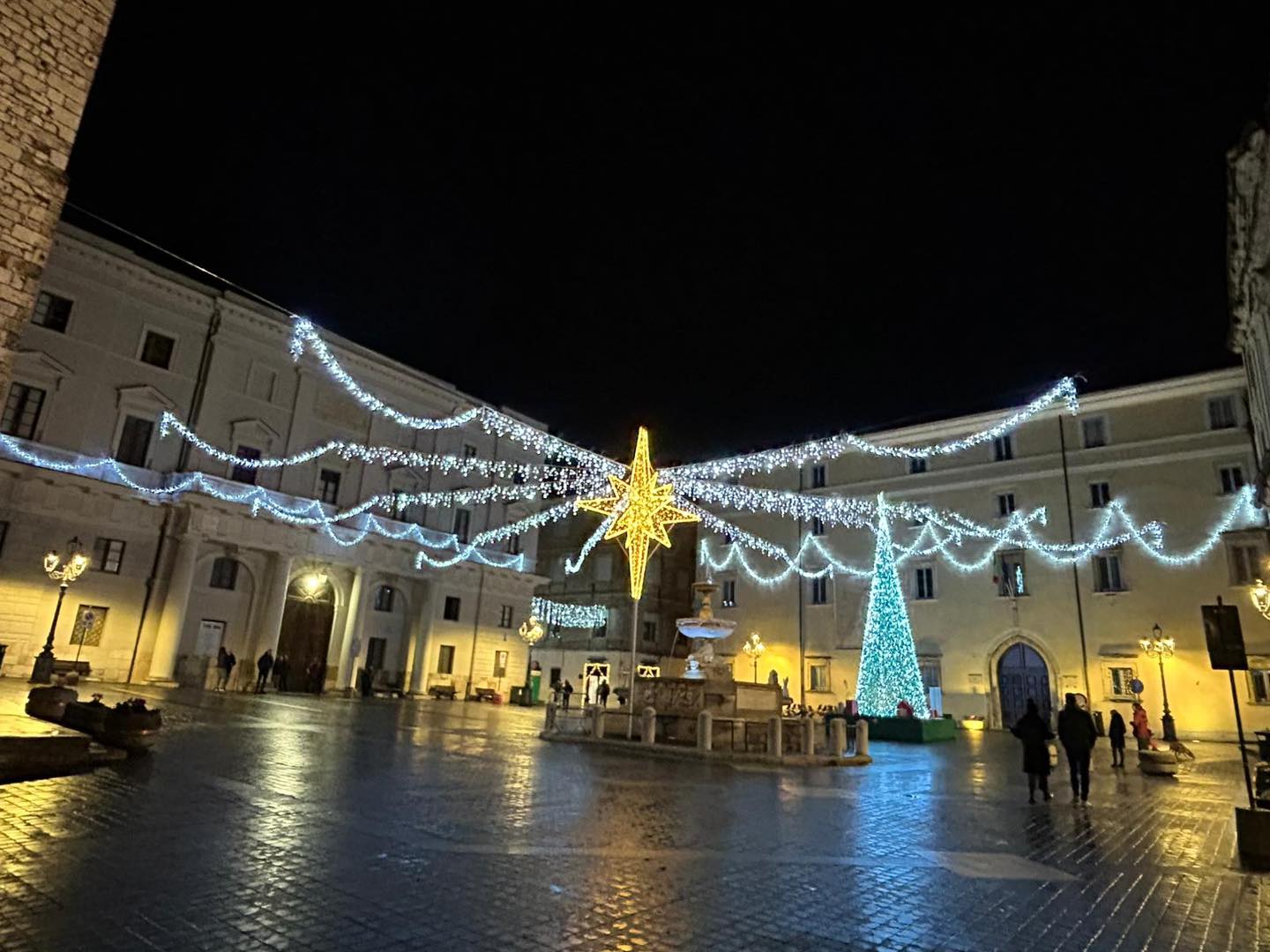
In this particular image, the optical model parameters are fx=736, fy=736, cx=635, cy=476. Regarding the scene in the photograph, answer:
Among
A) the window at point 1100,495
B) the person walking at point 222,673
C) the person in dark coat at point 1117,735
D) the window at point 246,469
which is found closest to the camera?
the person in dark coat at point 1117,735

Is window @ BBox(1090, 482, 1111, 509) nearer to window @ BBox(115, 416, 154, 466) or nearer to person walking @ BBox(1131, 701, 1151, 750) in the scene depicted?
person walking @ BBox(1131, 701, 1151, 750)

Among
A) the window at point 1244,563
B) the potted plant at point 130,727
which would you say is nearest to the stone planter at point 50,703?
the potted plant at point 130,727

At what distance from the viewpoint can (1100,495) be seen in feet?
104

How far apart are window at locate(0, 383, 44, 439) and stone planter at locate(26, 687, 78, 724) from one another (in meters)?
15.6

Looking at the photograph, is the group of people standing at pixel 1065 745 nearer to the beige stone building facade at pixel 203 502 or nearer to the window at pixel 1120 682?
the window at pixel 1120 682

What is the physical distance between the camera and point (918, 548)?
117ft

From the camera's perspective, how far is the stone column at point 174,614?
2580 cm

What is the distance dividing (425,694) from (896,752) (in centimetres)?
2212

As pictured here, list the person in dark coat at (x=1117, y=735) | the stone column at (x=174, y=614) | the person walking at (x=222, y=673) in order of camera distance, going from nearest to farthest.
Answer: the person in dark coat at (x=1117, y=735)
the stone column at (x=174, y=614)
the person walking at (x=222, y=673)

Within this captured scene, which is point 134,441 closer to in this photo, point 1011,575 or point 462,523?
point 462,523

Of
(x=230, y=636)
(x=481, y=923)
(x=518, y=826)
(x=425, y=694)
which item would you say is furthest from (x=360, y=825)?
(x=425, y=694)

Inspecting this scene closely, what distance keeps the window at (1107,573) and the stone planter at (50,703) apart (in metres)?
34.1

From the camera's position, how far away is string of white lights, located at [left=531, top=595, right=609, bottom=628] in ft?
155

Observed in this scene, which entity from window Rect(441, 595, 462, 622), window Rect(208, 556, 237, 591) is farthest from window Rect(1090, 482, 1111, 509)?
window Rect(208, 556, 237, 591)
